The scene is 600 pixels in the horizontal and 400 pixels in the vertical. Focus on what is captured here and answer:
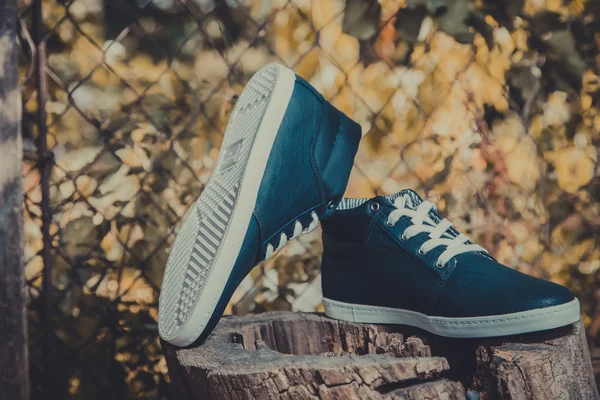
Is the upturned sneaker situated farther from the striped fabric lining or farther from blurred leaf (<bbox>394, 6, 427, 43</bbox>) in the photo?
blurred leaf (<bbox>394, 6, 427, 43</bbox>)

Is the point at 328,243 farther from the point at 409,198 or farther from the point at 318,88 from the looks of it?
the point at 318,88

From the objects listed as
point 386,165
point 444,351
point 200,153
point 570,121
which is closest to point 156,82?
point 200,153

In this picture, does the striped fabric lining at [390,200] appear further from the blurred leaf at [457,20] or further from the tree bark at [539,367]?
the blurred leaf at [457,20]

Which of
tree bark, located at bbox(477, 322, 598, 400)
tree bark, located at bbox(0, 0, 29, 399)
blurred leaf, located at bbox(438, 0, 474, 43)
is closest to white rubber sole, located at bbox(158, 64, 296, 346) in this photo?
tree bark, located at bbox(477, 322, 598, 400)

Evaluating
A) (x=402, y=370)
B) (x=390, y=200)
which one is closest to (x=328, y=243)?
(x=390, y=200)

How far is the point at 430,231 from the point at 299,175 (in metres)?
0.25

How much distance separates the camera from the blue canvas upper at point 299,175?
109cm

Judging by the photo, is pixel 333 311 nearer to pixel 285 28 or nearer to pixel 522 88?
pixel 285 28

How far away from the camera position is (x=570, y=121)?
2.00m

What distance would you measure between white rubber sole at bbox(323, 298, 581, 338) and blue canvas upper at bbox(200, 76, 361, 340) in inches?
8.0

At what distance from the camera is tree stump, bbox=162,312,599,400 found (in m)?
0.84

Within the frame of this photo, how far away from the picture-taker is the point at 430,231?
3.73 feet

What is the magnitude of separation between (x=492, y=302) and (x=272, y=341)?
0.44 metres

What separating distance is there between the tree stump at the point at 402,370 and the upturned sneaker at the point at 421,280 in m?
0.04
